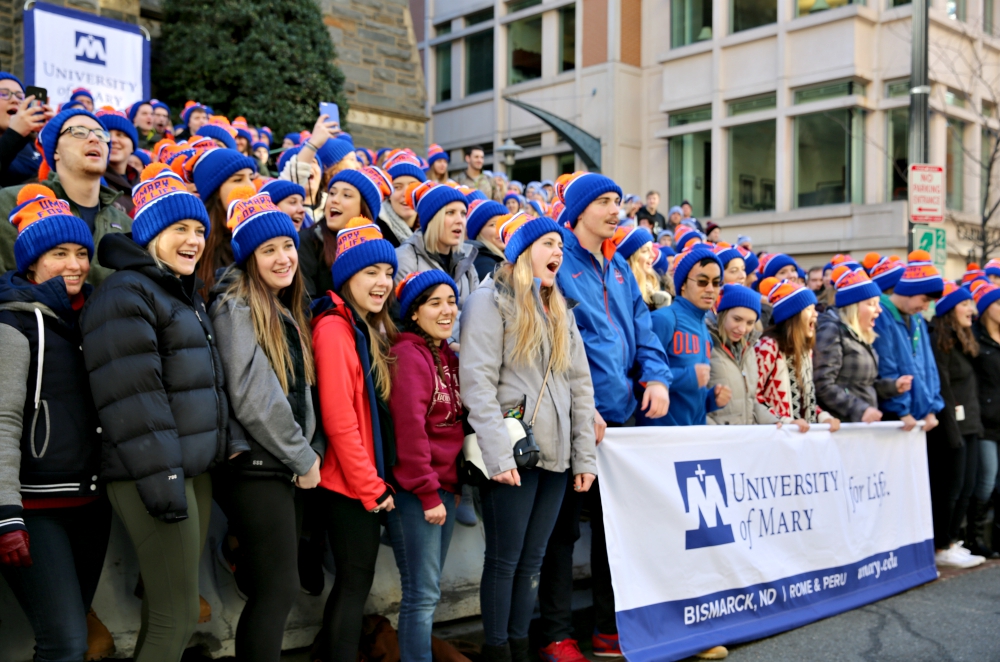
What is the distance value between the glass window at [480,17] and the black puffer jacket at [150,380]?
3318 centimetres

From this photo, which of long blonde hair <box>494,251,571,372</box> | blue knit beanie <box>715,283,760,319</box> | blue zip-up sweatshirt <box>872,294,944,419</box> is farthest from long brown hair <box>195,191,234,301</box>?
blue zip-up sweatshirt <box>872,294,944,419</box>

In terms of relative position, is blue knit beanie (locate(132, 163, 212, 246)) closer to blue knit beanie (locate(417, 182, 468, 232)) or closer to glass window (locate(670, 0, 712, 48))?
blue knit beanie (locate(417, 182, 468, 232))

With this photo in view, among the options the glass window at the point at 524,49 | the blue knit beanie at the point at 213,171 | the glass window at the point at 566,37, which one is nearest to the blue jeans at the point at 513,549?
the blue knit beanie at the point at 213,171

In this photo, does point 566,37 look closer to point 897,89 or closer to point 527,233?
point 897,89

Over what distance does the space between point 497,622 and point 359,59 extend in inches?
684

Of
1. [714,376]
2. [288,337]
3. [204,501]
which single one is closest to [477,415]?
[288,337]

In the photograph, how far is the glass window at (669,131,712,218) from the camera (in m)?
27.7

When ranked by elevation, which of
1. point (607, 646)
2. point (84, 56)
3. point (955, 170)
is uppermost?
point (84, 56)

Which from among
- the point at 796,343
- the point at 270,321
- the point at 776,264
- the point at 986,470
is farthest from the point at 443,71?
the point at 270,321

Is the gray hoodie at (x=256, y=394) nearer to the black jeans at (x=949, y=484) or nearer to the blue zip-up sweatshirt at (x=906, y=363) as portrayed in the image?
the blue zip-up sweatshirt at (x=906, y=363)

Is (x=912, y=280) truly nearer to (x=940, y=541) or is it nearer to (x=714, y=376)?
(x=940, y=541)

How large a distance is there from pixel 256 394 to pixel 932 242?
9.48 metres

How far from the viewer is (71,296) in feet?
11.9

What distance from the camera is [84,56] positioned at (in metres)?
14.3
